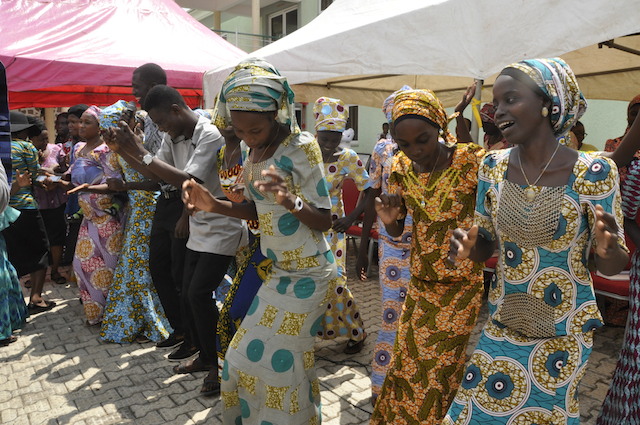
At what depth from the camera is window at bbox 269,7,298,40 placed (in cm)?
2183

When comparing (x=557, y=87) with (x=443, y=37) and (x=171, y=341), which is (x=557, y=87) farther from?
(x=171, y=341)

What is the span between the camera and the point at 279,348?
104 inches

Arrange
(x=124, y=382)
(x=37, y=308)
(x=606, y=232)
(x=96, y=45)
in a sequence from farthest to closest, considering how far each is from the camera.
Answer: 1. (x=96, y=45)
2. (x=37, y=308)
3. (x=124, y=382)
4. (x=606, y=232)

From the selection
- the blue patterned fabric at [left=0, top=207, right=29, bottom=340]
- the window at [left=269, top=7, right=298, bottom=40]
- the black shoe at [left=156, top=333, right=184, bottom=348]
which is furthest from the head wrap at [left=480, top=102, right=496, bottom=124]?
the window at [left=269, top=7, right=298, bottom=40]

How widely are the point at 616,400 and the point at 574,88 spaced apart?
1682 millimetres

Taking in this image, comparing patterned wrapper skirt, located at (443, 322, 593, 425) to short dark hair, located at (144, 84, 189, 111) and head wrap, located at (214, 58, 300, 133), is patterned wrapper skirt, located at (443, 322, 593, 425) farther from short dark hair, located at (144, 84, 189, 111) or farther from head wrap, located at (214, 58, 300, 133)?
short dark hair, located at (144, 84, 189, 111)

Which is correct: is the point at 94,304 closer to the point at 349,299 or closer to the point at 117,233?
the point at 117,233

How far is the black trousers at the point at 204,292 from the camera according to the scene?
145 inches

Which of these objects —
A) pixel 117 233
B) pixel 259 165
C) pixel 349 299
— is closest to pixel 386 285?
pixel 349 299

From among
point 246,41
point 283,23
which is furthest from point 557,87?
point 283,23

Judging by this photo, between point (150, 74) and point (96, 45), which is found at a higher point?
point (96, 45)

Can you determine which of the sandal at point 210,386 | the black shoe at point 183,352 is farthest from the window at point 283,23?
the sandal at point 210,386

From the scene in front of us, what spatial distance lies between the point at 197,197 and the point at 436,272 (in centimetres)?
132

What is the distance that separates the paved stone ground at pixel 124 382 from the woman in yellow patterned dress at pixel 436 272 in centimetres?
101
